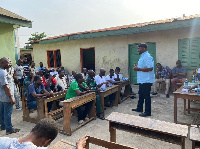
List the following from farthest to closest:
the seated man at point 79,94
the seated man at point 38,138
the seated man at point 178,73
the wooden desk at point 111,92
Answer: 1. the seated man at point 178,73
2. the wooden desk at point 111,92
3. the seated man at point 79,94
4. the seated man at point 38,138

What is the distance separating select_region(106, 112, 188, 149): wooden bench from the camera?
2.30 metres

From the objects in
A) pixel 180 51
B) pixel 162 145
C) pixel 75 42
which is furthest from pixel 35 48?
pixel 162 145

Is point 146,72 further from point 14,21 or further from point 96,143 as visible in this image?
point 14,21

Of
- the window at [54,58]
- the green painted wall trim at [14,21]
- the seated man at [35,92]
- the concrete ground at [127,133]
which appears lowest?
the concrete ground at [127,133]

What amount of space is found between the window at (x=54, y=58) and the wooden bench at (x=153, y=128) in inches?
380

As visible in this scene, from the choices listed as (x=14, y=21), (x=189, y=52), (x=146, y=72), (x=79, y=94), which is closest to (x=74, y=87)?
(x=79, y=94)

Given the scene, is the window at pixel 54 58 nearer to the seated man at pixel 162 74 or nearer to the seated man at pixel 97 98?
the seated man at pixel 162 74

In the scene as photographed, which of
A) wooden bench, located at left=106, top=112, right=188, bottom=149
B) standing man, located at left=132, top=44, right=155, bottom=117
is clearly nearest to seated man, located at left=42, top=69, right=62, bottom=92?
standing man, located at left=132, top=44, right=155, bottom=117

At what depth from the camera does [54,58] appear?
1200cm

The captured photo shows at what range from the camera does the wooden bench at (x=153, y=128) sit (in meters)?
2.30

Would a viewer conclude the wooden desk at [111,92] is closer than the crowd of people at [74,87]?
No

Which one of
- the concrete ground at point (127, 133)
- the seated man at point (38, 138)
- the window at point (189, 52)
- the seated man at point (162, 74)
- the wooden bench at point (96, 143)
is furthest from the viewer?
the seated man at point (162, 74)

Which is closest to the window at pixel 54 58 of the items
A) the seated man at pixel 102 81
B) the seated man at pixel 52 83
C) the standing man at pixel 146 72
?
the seated man at pixel 52 83

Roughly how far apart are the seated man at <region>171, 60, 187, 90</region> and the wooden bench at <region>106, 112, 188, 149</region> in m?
4.76
